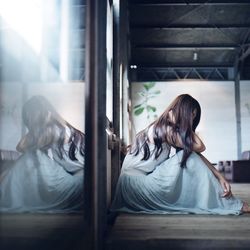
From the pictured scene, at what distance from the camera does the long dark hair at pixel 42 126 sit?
0.96m

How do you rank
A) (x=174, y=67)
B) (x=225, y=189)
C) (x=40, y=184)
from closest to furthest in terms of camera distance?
(x=40, y=184) < (x=225, y=189) < (x=174, y=67)

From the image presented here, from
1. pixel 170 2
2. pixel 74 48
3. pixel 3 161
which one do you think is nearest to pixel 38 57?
pixel 3 161

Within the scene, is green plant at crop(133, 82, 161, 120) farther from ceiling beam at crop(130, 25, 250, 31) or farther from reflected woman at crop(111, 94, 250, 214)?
reflected woman at crop(111, 94, 250, 214)

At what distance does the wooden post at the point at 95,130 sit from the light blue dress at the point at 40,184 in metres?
0.29

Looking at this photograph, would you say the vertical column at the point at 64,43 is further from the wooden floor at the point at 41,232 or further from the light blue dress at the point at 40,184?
the wooden floor at the point at 41,232

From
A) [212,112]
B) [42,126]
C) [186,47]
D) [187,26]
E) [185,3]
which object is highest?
[185,3]

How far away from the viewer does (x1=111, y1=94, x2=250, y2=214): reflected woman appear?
11.8ft

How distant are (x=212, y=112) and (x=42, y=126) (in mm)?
12817

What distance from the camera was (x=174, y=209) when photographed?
3600mm

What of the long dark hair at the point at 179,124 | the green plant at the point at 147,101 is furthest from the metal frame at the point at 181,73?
the long dark hair at the point at 179,124

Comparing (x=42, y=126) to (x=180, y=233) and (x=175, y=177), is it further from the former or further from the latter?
(x=175, y=177)

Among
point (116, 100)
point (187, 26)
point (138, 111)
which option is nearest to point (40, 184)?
point (116, 100)

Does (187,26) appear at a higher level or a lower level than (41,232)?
higher

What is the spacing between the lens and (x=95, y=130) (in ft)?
7.14
